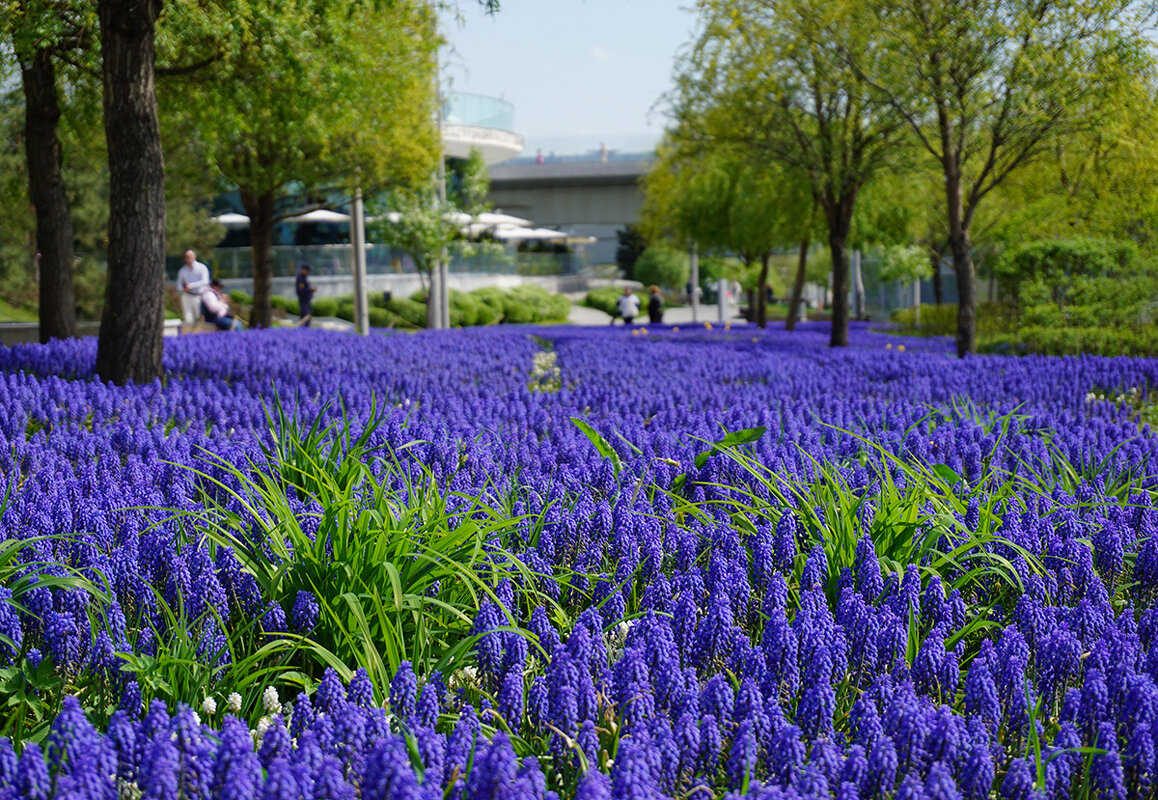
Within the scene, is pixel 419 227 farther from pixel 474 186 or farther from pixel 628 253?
pixel 628 253

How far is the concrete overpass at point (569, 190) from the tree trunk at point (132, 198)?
6366 cm

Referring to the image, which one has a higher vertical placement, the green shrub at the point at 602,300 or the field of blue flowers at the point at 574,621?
the green shrub at the point at 602,300

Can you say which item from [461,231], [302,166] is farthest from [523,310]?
[302,166]

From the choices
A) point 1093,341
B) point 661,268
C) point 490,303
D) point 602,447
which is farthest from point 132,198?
point 661,268

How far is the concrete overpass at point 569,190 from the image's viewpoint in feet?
238

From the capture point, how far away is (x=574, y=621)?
3.34m

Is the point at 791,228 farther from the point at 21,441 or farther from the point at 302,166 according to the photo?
the point at 21,441

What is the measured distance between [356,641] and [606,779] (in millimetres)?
1147

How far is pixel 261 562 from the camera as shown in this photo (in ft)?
10.9

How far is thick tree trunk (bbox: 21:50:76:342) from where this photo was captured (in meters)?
12.6

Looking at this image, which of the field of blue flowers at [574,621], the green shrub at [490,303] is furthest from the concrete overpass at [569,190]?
the field of blue flowers at [574,621]

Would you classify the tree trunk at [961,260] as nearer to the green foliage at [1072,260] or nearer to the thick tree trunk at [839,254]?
the green foliage at [1072,260]

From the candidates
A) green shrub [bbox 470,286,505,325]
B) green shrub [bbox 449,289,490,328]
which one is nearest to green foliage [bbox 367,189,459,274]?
green shrub [bbox 449,289,490,328]

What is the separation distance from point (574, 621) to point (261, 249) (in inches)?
845
